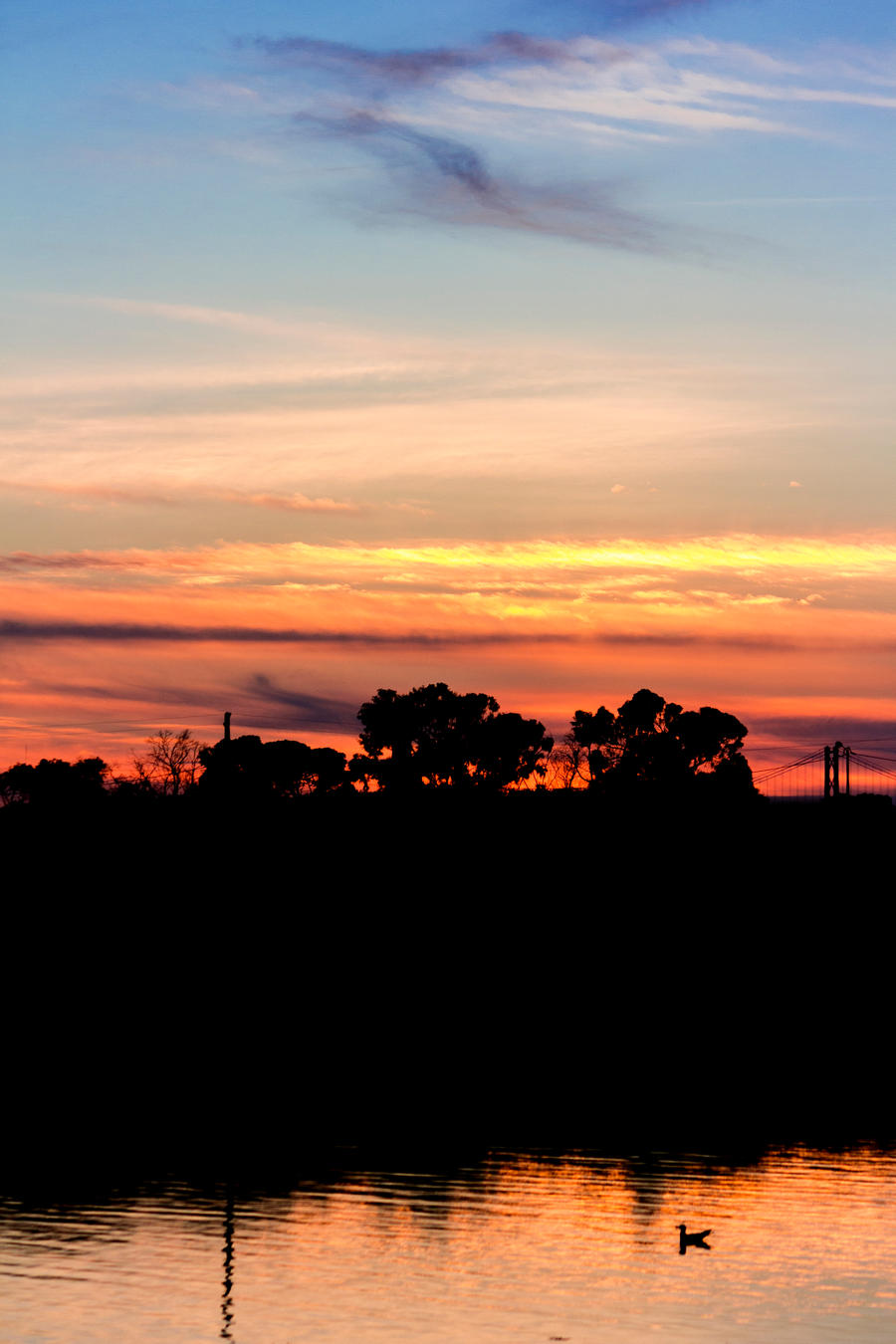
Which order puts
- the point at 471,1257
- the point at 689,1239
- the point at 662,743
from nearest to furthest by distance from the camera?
the point at 471,1257, the point at 689,1239, the point at 662,743

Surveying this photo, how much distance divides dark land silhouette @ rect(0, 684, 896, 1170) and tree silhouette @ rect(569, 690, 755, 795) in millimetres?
41723

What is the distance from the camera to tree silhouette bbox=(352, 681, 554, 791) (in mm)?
164375

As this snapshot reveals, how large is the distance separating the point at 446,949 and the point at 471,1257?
192 ft

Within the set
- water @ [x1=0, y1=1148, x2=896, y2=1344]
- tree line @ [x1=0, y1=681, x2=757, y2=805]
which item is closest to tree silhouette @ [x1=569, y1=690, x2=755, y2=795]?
tree line @ [x1=0, y1=681, x2=757, y2=805]

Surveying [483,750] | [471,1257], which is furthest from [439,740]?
[471,1257]

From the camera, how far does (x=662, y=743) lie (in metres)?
163

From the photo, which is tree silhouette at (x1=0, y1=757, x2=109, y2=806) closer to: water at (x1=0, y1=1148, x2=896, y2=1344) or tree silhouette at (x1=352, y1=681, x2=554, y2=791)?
tree silhouette at (x1=352, y1=681, x2=554, y2=791)

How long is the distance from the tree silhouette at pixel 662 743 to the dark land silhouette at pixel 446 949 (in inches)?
1643

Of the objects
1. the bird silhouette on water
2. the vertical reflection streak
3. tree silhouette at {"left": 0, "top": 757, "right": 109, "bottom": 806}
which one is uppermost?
tree silhouette at {"left": 0, "top": 757, "right": 109, "bottom": 806}

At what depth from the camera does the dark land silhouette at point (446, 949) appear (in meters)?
81.2

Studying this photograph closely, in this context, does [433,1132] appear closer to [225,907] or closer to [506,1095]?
[506,1095]

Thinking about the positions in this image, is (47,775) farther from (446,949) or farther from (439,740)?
(446,949)

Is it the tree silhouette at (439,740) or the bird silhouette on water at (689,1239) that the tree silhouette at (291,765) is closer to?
the tree silhouette at (439,740)

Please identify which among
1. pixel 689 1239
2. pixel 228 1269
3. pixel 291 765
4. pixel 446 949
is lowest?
pixel 228 1269
